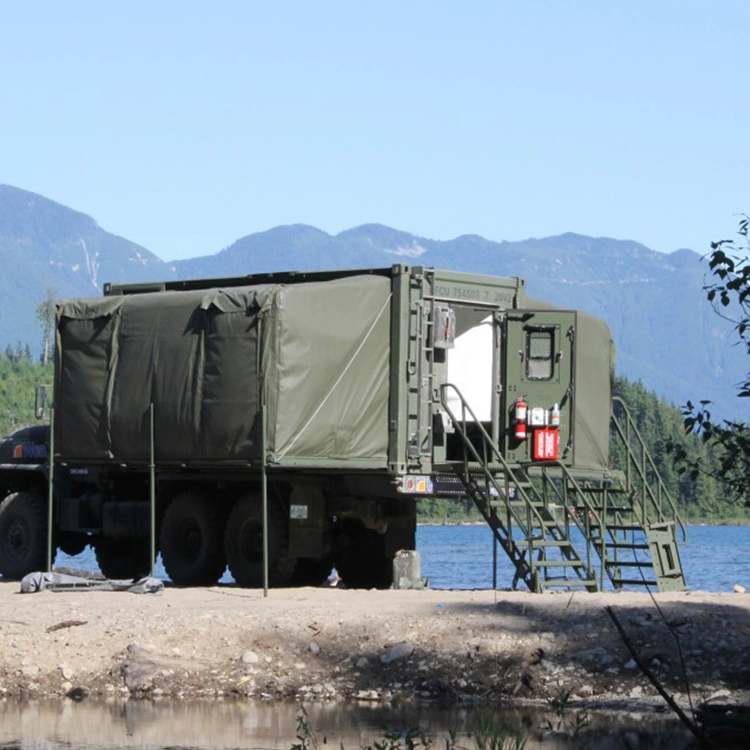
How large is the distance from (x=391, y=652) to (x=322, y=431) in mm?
5309

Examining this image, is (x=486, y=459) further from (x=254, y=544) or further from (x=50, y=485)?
(x=50, y=485)

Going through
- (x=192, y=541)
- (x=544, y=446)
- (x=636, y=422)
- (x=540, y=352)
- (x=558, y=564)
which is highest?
(x=636, y=422)

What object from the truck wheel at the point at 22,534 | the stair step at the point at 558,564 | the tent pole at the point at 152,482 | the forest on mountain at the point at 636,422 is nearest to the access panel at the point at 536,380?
the stair step at the point at 558,564

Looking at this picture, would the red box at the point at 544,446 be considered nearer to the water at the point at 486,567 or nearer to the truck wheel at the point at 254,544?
the truck wheel at the point at 254,544

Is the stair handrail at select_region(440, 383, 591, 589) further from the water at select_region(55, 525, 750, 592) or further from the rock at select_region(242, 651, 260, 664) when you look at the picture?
the water at select_region(55, 525, 750, 592)

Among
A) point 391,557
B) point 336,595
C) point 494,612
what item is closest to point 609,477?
point 391,557

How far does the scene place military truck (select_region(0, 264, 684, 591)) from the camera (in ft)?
71.6

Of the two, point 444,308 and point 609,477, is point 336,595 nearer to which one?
point 444,308

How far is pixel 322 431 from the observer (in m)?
21.9

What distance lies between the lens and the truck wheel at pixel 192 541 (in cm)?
2298

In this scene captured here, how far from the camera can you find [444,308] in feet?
74.4

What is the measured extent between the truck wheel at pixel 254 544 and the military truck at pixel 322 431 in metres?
0.03

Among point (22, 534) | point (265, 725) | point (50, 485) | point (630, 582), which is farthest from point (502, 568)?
point (265, 725)

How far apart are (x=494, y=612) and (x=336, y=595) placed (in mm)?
2927
